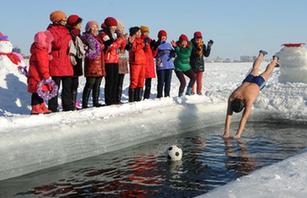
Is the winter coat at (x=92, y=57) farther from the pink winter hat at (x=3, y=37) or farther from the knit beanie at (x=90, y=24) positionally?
the pink winter hat at (x=3, y=37)

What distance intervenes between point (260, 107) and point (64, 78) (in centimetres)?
536

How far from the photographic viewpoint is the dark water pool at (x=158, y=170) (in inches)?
189

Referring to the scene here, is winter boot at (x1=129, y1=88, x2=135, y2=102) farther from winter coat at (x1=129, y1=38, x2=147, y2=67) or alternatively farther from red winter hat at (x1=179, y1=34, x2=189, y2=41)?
red winter hat at (x1=179, y1=34, x2=189, y2=41)

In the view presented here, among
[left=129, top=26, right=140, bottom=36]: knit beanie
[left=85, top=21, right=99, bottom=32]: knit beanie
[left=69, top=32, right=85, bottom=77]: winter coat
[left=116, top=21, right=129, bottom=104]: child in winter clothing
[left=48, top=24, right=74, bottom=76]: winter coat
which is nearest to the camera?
[left=48, top=24, right=74, bottom=76]: winter coat

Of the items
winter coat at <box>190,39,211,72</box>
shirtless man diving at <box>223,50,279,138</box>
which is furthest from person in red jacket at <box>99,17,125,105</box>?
winter coat at <box>190,39,211,72</box>

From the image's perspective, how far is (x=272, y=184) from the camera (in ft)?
11.7

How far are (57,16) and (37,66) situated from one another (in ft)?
3.30

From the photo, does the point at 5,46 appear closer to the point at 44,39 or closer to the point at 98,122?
the point at 44,39

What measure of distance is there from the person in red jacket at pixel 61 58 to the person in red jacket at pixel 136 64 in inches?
74.5

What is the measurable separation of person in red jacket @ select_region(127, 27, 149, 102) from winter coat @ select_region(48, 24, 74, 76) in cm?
195

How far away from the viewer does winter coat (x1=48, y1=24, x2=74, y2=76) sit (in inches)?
303

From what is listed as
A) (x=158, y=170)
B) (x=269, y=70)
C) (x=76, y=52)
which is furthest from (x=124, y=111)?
(x=269, y=70)

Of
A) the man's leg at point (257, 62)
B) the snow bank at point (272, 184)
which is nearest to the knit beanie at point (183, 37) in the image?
the man's leg at point (257, 62)

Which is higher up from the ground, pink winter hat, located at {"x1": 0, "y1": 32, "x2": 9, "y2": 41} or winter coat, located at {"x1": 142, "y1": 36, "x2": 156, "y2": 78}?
pink winter hat, located at {"x1": 0, "y1": 32, "x2": 9, "y2": 41}
